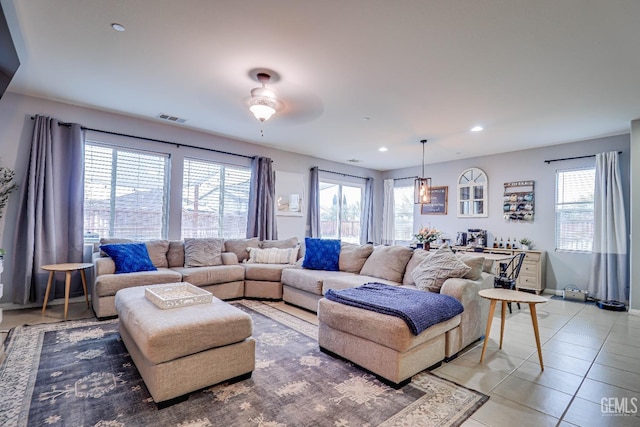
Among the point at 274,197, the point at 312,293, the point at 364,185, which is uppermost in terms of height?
the point at 364,185

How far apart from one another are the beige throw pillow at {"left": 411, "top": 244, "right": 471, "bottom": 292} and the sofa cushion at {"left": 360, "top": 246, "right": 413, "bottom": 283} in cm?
50


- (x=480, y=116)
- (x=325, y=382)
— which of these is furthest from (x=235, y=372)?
(x=480, y=116)

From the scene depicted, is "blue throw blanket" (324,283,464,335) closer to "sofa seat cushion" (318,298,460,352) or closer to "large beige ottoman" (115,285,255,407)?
"sofa seat cushion" (318,298,460,352)

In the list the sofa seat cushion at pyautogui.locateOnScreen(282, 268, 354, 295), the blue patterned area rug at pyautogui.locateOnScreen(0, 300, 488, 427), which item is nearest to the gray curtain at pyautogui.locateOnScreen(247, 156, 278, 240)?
the sofa seat cushion at pyautogui.locateOnScreen(282, 268, 354, 295)

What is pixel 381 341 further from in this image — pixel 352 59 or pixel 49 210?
pixel 49 210

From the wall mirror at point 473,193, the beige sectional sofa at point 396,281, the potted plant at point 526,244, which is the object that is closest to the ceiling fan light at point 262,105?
the beige sectional sofa at point 396,281

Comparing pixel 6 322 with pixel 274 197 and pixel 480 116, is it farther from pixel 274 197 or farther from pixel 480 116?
pixel 480 116

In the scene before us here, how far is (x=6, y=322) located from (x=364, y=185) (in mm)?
7033

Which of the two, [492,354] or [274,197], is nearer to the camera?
[492,354]

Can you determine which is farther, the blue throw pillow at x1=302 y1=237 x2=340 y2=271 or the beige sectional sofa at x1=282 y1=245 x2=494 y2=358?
the blue throw pillow at x1=302 y1=237 x2=340 y2=271

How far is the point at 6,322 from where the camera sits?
3320mm

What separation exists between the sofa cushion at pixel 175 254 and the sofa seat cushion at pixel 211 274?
Answer: 0.17 metres

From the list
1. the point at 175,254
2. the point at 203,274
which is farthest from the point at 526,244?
the point at 175,254

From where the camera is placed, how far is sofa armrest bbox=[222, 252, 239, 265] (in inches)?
191
